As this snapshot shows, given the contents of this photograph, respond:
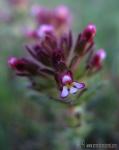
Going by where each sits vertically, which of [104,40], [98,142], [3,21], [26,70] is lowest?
[98,142]

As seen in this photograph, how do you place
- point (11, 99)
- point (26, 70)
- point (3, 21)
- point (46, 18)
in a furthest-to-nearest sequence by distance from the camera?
point (3, 21) < point (46, 18) < point (11, 99) < point (26, 70)

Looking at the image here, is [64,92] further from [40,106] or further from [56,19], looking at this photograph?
[56,19]

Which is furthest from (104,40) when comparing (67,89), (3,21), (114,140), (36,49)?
(67,89)

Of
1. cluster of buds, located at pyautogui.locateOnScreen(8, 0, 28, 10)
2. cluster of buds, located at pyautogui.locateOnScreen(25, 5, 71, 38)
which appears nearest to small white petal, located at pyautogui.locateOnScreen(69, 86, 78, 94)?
cluster of buds, located at pyautogui.locateOnScreen(25, 5, 71, 38)

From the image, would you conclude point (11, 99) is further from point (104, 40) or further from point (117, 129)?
point (104, 40)

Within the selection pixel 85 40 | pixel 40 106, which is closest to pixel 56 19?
pixel 40 106

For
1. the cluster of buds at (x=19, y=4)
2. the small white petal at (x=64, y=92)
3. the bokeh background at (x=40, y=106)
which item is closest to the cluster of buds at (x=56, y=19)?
the bokeh background at (x=40, y=106)

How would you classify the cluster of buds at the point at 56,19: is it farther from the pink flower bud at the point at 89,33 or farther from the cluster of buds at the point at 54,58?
the pink flower bud at the point at 89,33

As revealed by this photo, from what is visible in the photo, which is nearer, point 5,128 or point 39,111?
point 5,128
